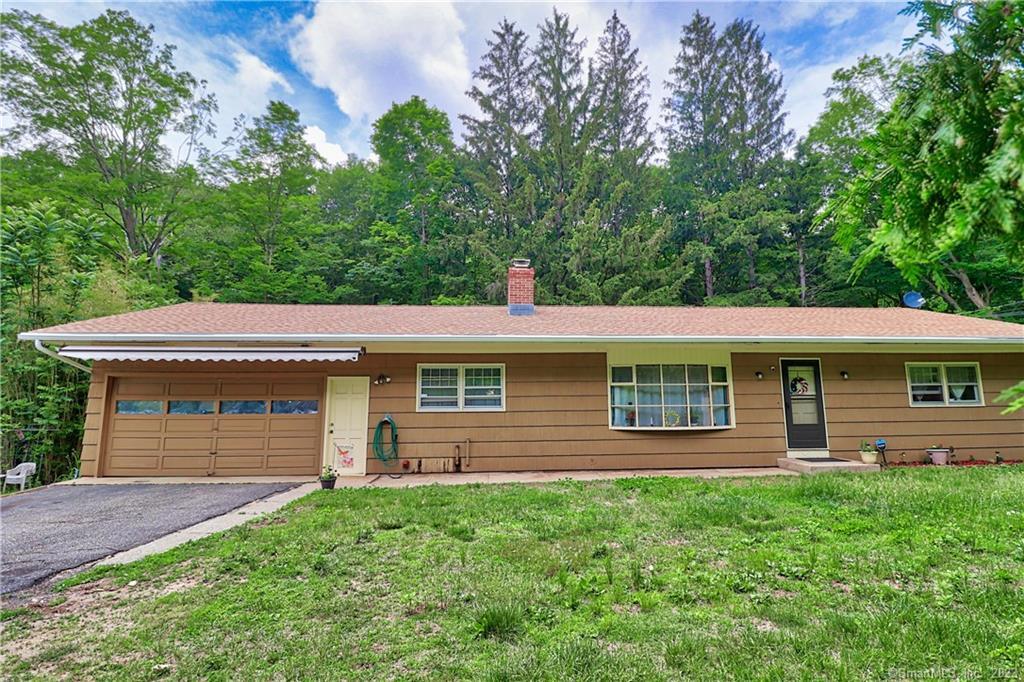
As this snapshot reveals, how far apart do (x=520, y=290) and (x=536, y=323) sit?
1.57 m

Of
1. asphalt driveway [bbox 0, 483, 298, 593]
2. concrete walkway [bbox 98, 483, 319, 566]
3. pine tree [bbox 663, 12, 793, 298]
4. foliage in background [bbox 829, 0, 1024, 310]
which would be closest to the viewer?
foliage in background [bbox 829, 0, 1024, 310]

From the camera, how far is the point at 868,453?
8430 millimetres

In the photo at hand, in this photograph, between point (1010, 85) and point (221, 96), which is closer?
point (1010, 85)

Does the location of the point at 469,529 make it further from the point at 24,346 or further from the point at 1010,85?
the point at 24,346

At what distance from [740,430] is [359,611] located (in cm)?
793

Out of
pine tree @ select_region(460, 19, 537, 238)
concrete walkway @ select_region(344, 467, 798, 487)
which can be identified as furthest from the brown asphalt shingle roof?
pine tree @ select_region(460, 19, 537, 238)

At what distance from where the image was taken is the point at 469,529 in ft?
15.1

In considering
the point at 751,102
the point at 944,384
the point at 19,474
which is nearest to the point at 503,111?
the point at 751,102

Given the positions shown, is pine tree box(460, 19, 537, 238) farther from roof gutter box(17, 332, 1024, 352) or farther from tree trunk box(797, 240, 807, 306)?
roof gutter box(17, 332, 1024, 352)

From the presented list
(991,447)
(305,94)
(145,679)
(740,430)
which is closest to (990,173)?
(145,679)

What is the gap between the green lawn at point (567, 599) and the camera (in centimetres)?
228

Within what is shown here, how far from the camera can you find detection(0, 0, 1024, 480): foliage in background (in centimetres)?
1308

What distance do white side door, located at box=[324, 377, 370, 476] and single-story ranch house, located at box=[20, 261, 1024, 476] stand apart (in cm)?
3

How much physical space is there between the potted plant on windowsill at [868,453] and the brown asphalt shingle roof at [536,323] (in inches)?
80.3
